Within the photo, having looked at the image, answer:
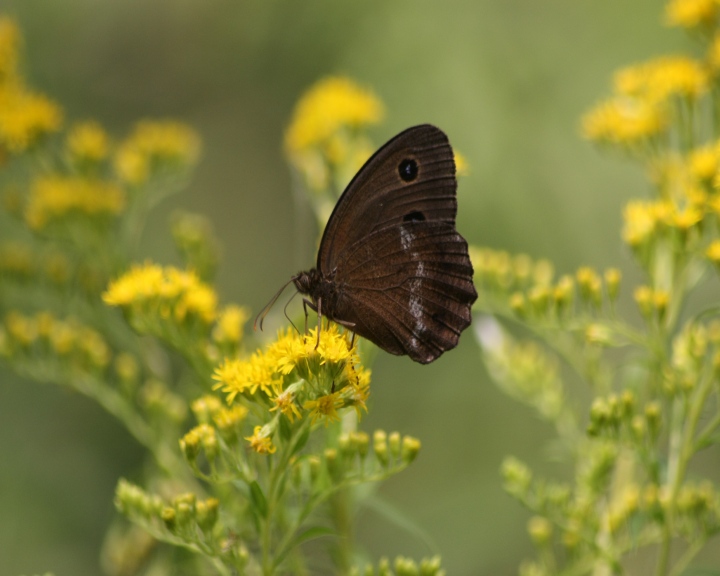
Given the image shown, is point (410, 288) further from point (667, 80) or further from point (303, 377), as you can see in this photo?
point (667, 80)

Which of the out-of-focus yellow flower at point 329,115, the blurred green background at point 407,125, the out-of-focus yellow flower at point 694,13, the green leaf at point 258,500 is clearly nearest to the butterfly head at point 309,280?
the green leaf at point 258,500

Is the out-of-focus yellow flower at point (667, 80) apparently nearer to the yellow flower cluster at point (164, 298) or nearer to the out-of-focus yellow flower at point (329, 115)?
the out-of-focus yellow flower at point (329, 115)

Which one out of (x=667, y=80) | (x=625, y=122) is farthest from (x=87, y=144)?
(x=667, y=80)

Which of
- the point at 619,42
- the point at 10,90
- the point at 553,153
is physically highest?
the point at 619,42

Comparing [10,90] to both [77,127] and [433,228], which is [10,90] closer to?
[77,127]

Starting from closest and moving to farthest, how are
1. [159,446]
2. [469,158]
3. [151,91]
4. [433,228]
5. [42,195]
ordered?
1. [433,228]
2. [159,446]
3. [42,195]
4. [469,158]
5. [151,91]

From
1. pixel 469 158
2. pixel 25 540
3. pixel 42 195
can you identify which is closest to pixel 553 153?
pixel 469 158

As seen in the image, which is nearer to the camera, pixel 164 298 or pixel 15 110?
pixel 164 298
